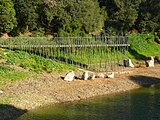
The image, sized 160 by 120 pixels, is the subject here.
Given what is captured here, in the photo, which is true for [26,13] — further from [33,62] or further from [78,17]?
[33,62]

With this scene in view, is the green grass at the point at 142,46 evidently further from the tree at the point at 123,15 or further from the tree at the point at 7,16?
the tree at the point at 7,16

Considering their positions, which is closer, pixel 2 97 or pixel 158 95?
pixel 2 97

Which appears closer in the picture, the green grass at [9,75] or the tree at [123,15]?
the green grass at [9,75]

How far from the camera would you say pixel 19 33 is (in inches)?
2972

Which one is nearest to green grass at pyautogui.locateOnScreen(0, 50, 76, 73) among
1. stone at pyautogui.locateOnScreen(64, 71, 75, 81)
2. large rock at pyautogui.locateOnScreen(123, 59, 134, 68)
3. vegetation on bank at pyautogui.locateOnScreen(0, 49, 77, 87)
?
vegetation on bank at pyautogui.locateOnScreen(0, 49, 77, 87)

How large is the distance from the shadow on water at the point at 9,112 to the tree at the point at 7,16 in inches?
1224

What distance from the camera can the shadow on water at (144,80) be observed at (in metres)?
58.6

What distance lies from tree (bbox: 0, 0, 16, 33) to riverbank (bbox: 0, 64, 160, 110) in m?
19.5

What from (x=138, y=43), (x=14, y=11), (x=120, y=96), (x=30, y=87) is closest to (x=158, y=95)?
(x=120, y=96)

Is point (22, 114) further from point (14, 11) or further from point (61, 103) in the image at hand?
point (14, 11)

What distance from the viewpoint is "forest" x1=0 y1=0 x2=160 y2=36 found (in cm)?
7356

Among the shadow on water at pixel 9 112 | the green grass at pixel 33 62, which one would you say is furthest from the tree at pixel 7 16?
the shadow on water at pixel 9 112

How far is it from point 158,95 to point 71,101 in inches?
441

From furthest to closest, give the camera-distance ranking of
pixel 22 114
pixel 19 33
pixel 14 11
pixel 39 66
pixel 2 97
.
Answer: pixel 19 33, pixel 14 11, pixel 39 66, pixel 2 97, pixel 22 114
